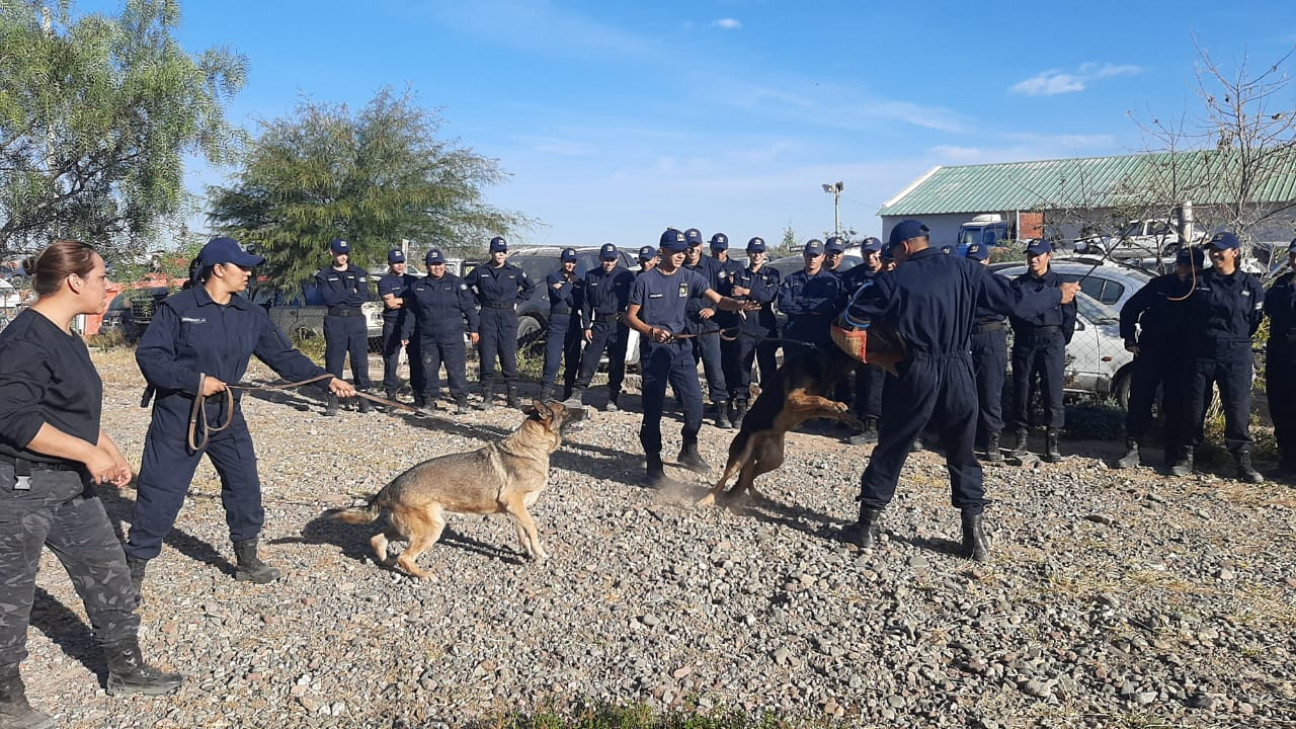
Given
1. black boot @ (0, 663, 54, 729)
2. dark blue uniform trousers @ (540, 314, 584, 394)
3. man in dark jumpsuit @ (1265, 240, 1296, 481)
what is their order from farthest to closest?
dark blue uniform trousers @ (540, 314, 584, 394) → man in dark jumpsuit @ (1265, 240, 1296, 481) → black boot @ (0, 663, 54, 729)

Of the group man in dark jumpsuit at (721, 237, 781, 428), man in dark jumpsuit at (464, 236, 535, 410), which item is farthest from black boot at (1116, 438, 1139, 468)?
man in dark jumpsuit at (464, 236, 535, 410)

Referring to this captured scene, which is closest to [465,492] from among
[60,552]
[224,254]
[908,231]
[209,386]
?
[209,386]

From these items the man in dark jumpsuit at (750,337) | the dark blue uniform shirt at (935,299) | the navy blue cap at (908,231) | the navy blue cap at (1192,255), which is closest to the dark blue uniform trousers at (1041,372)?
the navy blue cap at (1192,255)

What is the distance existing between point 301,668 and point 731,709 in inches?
76.2

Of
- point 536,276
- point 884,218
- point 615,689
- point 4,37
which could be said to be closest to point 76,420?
point 615,689

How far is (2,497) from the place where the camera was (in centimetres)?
318

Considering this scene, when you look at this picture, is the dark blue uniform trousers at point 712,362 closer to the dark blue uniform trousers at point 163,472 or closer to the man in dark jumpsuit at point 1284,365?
the man in dark jumpsuit at point 1284,365

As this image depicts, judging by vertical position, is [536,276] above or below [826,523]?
above

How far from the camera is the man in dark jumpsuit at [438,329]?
10.3 m

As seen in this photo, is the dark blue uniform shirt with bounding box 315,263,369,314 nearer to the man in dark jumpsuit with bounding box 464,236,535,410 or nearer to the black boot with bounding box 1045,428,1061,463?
the man in dark jumpsuit with bounding box 464,236,535,410

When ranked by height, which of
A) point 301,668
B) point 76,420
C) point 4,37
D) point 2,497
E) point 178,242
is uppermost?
point 4,37

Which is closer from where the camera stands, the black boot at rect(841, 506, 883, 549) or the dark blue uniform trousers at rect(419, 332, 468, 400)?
the black boot at rect(841, 506, 883, 549)

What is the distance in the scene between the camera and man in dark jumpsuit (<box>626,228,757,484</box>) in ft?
22.6

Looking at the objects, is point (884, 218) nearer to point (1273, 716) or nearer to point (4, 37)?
point (4, 37)
